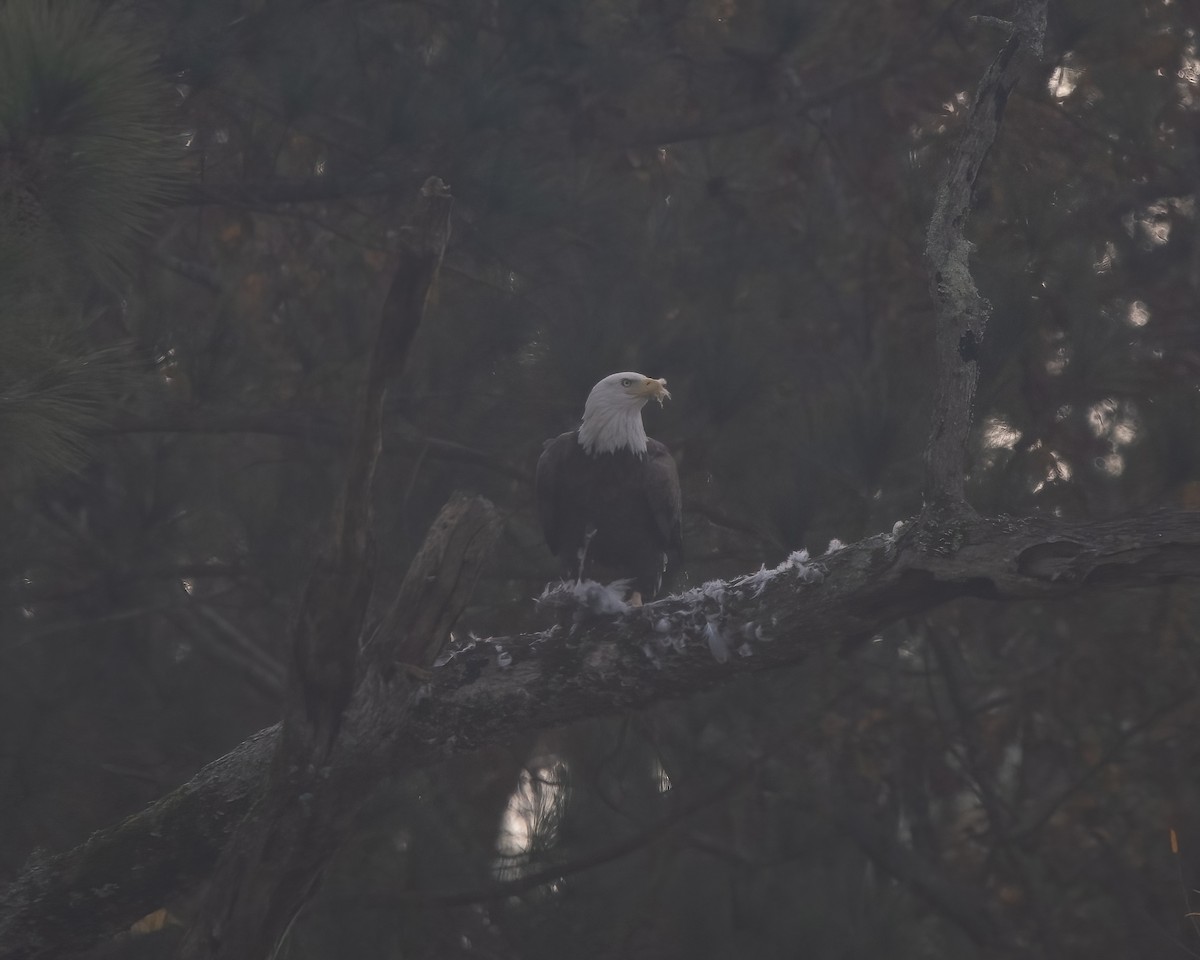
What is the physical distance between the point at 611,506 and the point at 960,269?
Result: 1.52 meters

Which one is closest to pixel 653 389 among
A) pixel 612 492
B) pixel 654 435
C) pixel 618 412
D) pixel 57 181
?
pixel 618 412

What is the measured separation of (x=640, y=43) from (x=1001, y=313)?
5.26 feet

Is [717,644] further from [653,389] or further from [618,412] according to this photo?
[618,412]

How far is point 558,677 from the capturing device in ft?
9.73

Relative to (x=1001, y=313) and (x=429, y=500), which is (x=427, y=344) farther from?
(x=1001, y=313)

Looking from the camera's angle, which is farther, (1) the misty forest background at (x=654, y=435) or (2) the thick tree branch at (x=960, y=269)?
(1) the misty forest background at (x=654, y=435)

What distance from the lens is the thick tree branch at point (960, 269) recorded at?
2783 mm

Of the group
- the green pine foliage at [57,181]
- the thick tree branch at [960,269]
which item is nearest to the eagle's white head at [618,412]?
the thick tree branch at [960,269]

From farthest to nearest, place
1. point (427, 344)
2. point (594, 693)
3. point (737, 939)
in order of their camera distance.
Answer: point (427, 344)
point (737, 939)
point (594, 693)

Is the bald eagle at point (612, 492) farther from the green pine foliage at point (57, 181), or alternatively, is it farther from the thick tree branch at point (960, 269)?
the green pine foliage at point (57, 181)

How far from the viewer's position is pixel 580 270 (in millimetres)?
4352

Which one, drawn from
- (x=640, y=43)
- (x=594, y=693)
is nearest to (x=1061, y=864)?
(x=594, y=693)

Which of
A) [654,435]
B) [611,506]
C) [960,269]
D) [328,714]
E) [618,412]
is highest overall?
[654,435]

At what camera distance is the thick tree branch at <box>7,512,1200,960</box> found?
272 cm
